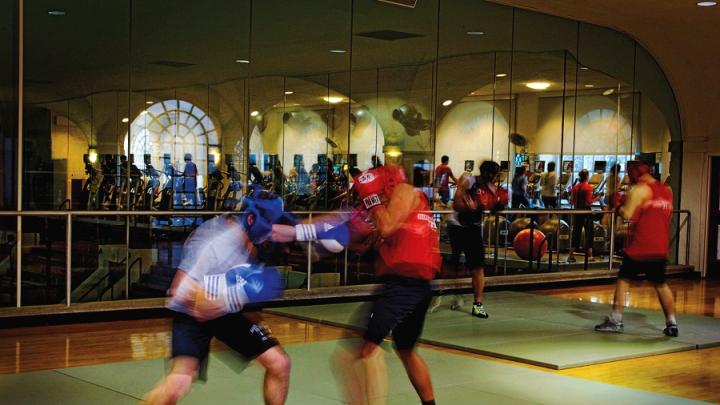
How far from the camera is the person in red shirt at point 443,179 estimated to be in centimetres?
1361

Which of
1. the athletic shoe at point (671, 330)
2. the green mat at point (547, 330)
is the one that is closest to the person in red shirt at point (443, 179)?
the green mat at point (547, 330)

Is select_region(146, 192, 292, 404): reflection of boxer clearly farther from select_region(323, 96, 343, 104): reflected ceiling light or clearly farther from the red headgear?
select_region(323, 96, 343, 104): reflected ceiling light

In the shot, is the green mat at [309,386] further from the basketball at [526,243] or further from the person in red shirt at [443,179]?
the basketball at [526,243]

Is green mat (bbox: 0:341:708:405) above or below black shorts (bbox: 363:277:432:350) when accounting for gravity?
below

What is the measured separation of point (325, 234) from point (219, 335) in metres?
0.74

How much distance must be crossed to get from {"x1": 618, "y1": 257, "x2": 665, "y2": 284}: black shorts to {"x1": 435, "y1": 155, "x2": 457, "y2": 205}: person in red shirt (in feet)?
14.7

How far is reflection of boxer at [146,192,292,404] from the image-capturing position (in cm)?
452

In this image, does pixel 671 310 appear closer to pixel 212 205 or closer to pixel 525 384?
pixel 525 384

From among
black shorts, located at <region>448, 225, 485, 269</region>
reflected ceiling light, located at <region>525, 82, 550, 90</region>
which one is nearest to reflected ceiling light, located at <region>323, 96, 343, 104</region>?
black shorts, located at <region>448, 225, 485, 269</region>

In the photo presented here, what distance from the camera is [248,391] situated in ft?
22.0

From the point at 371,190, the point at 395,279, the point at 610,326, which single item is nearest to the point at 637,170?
the point at 610,326

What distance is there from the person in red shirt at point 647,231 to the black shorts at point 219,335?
5555 mm

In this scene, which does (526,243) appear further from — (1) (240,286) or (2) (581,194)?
(1) (240,286)

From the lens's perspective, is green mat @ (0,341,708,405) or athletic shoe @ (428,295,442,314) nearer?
green mat @ (0,341,708,405)
